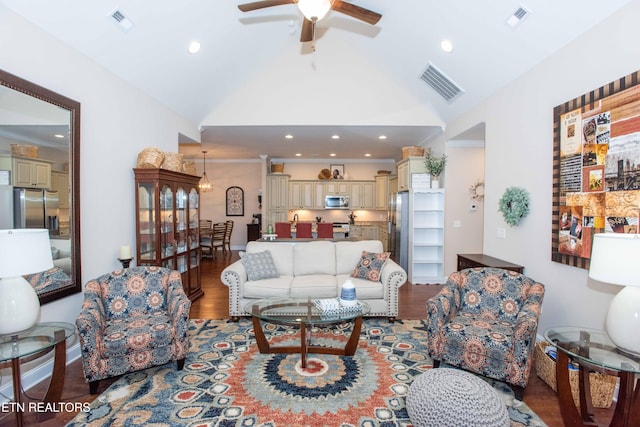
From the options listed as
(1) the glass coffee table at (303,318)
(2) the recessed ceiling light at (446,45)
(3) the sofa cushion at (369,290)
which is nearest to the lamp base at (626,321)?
(1) the glass coffee table at (303,318)

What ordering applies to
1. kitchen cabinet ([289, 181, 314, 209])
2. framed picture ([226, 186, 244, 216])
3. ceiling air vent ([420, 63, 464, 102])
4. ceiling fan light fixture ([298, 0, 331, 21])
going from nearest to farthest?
ceiling fan light fixture ([298, 0, 331, 21]), ceiling air vent ([420, 63, 464, 102]), kitchen cabinet ([289, 181, 314, 209]), framed picture ([226, 186, 244, 216])

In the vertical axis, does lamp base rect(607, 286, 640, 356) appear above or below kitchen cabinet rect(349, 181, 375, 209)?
below

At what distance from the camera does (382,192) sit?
9.16 meters

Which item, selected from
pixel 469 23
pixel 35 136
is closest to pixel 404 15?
pixel 469 23

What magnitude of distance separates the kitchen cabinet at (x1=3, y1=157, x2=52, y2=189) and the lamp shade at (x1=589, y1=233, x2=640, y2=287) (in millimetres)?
3976

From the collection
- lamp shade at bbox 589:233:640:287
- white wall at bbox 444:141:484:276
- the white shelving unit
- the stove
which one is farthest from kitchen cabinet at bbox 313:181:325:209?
lamp shade at bbox 589:233:640:287

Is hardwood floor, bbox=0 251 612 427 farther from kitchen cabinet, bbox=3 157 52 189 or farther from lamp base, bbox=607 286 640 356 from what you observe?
kitchen cabinet, bbox=3 157 52 189

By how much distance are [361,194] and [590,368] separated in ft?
24.7

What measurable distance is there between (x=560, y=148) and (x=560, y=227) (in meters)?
0.70

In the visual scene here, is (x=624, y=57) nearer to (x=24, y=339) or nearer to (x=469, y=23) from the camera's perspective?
(x=469, y=23)

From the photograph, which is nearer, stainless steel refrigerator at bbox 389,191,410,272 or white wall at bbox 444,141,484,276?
white wall at bbox 444,141,484,276

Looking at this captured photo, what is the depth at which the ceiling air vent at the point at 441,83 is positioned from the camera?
4.42m

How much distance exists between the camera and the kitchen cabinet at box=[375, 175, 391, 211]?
9016 mm

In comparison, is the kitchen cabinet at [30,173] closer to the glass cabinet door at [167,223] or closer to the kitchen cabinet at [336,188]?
the glass cabinet door at [167,223]
